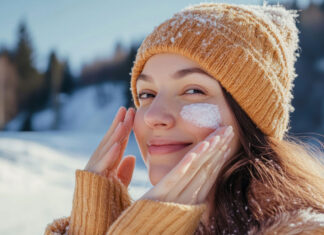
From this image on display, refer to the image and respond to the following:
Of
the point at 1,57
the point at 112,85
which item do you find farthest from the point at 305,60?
the point at 1,57

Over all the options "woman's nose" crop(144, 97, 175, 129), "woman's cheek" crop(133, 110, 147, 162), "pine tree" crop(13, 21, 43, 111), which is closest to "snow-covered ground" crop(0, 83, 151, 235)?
"woman's cheek" crop(133, 110, 147, 162)

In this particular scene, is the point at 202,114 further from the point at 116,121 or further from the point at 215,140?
the point at 116,121

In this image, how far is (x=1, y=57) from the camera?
23781 mm

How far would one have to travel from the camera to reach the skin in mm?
1397

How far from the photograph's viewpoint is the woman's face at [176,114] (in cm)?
162

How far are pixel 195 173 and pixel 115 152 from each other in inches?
23.1

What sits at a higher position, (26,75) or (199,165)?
(26,75)

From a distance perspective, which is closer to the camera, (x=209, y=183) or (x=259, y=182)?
(x=209, y=183)

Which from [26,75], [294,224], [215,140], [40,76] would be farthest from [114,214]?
[26,75]

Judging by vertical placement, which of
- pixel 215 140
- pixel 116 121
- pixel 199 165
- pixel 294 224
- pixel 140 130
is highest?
pixel 116 121

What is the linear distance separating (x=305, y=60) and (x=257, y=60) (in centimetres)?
1488

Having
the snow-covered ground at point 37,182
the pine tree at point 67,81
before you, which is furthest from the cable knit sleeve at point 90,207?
the pine tree at point 67,81

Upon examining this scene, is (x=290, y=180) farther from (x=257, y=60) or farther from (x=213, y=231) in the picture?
(x=257, y=60)

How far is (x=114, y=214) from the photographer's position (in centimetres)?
181
